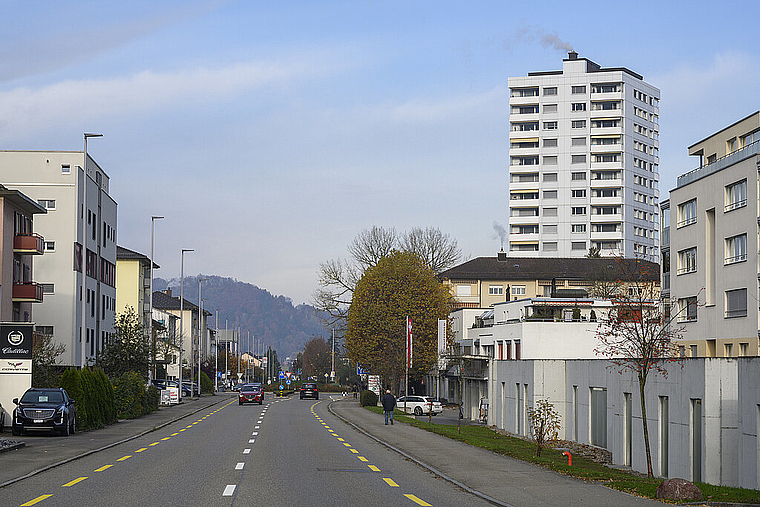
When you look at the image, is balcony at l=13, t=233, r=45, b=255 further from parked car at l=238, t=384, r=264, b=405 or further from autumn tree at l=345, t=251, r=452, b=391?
autumn tree at l=345, t=251, r=452, b=391

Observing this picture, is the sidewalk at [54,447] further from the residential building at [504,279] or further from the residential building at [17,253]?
the residential building at [504,279]

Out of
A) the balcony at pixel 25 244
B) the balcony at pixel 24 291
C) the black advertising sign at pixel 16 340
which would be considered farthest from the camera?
the balcony at pixel 24 291

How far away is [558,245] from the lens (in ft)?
395

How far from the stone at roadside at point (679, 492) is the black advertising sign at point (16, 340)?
25.3 metres

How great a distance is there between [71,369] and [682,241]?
132 feet

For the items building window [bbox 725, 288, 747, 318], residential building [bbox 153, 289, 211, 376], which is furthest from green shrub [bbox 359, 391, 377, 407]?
residential building [bbox 153, 289, 211, 376]

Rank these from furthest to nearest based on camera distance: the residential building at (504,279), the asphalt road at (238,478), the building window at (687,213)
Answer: the residential building at (504,279) < the building window at (687,213) < the asphalt road at (238,478)

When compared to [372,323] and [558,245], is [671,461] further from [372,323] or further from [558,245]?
[558,245]

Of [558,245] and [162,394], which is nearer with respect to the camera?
[162,394]

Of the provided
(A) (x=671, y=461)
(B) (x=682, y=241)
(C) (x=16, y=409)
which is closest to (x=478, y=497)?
(A) (x=671, y=461)

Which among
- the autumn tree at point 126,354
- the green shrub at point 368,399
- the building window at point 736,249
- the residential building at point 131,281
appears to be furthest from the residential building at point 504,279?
the autumn tree at point 126,354

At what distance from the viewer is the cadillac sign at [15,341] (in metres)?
33.4

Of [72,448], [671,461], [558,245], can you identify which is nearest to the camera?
[671,461]

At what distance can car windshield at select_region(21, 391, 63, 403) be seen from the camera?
31.7 meters
